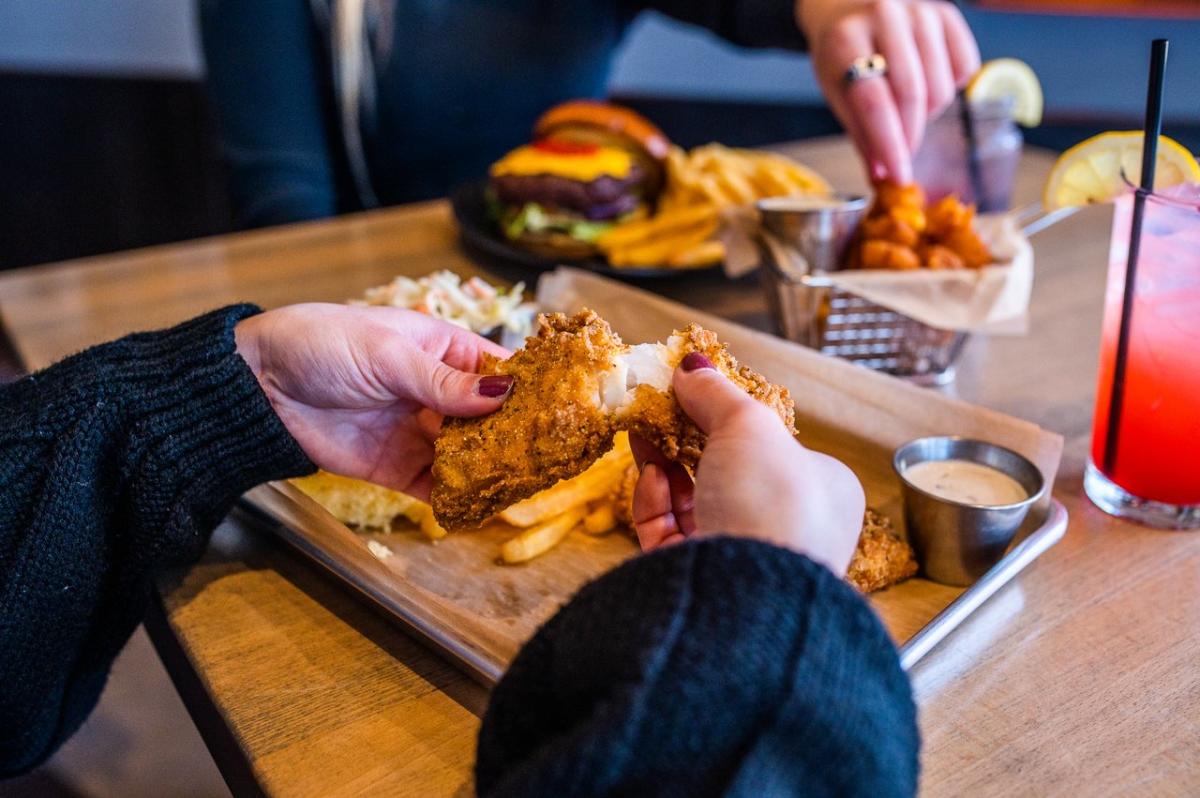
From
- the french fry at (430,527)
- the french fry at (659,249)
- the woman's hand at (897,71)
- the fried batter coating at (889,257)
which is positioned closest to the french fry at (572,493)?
the french fry at (430,527)

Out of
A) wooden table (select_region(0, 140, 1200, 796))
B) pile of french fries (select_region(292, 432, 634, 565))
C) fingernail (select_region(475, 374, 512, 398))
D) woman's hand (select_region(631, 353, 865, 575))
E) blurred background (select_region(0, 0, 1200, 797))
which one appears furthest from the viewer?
blurred background (select_region(0, 0, 1200, 797))

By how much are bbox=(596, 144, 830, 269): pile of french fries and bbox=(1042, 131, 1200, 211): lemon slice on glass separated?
0.86 m

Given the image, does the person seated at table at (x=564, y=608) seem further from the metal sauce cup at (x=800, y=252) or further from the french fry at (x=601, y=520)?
the metal sauce cup at (x=800, y=252)

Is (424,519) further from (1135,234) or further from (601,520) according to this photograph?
(1135,234)

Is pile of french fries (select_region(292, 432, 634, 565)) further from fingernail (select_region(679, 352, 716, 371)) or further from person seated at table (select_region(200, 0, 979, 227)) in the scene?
person seated at table (select_region(200, 0, 979, 227))

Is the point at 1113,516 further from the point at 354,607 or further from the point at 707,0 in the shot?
the point at 707,0

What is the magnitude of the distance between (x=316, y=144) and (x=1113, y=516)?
2669mm

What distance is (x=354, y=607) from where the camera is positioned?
1316mm

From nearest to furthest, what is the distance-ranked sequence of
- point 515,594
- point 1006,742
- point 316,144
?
point 1006,742
point 515,594
point 316,144

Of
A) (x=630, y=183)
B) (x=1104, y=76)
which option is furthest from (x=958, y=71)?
(x=1104, y=76)

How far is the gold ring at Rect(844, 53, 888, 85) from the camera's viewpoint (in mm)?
2189

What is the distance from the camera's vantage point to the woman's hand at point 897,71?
2172 millimetres

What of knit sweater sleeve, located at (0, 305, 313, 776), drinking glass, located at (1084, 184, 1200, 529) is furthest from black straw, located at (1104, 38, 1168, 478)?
knit sweater sleeve, located at (0, 305, 313, 776)

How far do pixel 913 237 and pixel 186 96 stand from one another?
444 cm
